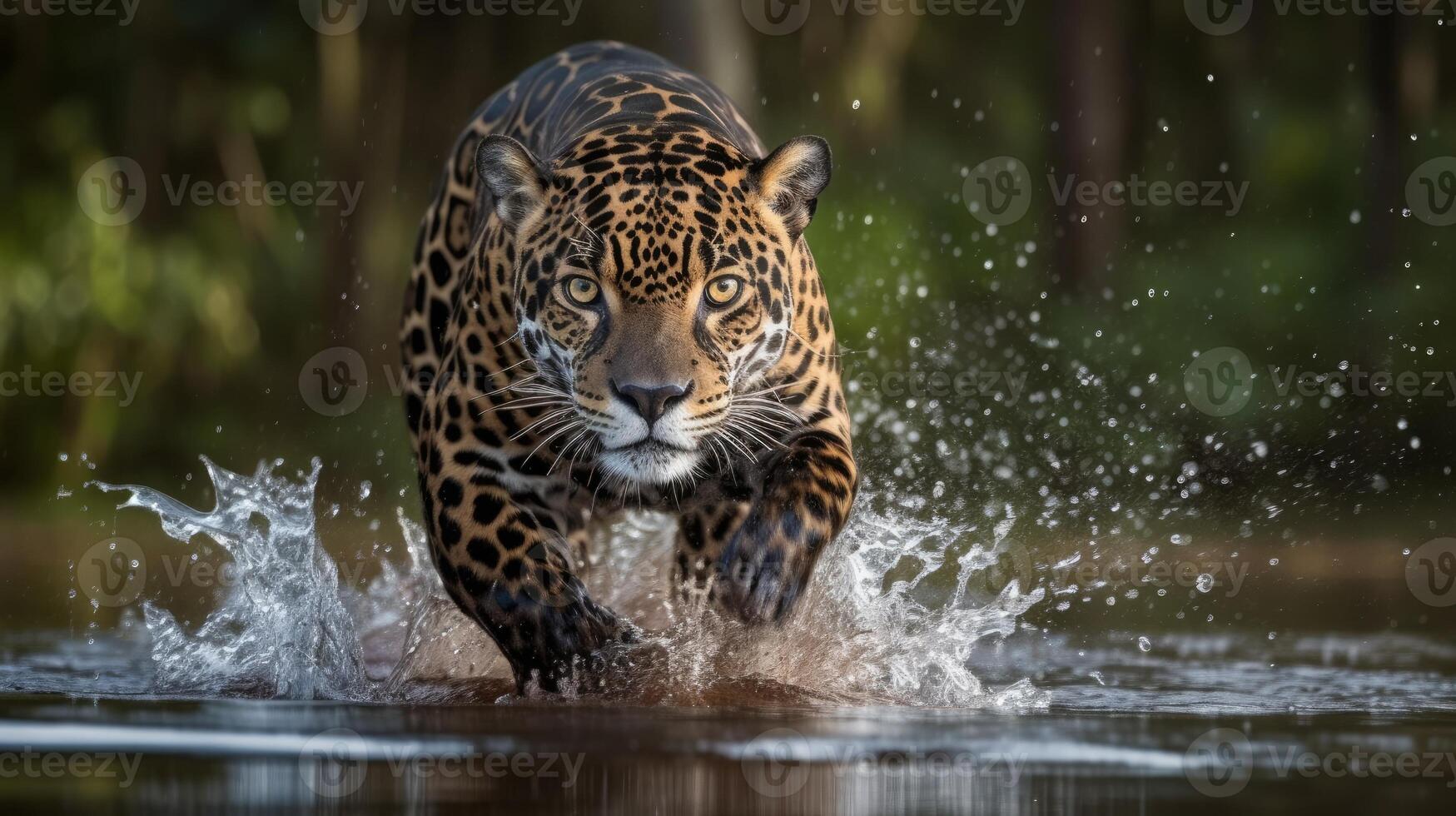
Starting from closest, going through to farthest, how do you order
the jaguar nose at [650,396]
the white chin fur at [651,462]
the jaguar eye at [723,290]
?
the jaguar nose at [650,396] < the white chin fur at [651,462] < the jaguar eye at [723,290]

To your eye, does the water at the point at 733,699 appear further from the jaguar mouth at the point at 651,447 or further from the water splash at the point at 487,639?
the jaguar mouth at the point at 651,447

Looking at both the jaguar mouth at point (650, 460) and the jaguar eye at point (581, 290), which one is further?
the jaguar eye at point (581, 290)

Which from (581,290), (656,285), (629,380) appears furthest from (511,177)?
(629,380)

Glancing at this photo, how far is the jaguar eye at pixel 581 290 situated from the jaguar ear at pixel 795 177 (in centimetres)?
59

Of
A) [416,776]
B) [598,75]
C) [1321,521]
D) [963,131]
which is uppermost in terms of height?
[963,131]

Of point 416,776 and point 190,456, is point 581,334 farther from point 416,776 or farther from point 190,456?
point 190,456

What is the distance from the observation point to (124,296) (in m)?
15.7

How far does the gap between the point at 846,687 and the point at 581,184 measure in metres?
1.64

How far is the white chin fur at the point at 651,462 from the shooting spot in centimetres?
515

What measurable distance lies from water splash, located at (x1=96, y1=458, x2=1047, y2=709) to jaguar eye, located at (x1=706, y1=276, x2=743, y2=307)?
90cm

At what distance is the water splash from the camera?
5.65 meters

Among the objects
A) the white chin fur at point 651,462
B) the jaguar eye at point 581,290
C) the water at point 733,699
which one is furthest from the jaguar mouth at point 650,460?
the water at point 733,699

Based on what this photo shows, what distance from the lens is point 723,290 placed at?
534 centimetres

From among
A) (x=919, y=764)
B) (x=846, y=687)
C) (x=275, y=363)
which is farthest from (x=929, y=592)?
(x=275, y=363)
